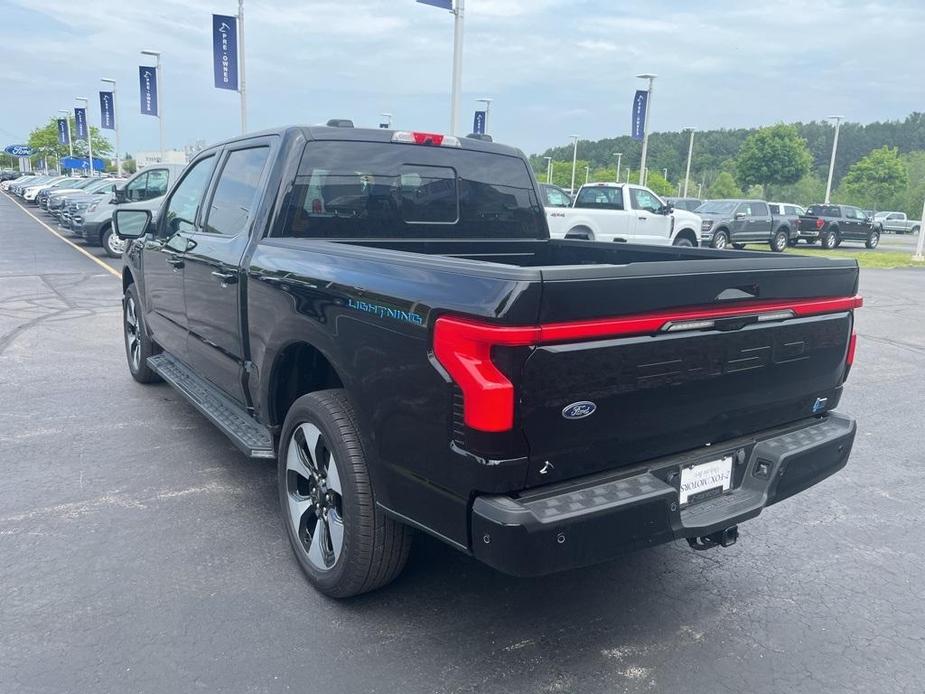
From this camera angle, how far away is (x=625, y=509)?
2.51 metres

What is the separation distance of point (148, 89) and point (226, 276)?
121 ft

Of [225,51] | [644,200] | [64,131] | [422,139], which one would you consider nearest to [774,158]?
[644,200]

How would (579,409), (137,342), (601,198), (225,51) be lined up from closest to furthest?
(579,409) → (137,342) → (601,198) → (225,51)

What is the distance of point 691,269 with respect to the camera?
8.64 feet

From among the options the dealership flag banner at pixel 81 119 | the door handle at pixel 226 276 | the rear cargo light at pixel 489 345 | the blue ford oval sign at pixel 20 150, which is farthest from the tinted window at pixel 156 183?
the blue ford oval sign at pixel 20 150

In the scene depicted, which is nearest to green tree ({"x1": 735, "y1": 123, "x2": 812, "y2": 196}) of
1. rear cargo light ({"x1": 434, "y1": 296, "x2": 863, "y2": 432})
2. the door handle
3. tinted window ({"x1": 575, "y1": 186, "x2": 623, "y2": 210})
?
tinted window ({"x1": 575, "y1": 186, "x2": 623, "y2": 210})

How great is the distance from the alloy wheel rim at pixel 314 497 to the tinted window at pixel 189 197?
82.5 inches

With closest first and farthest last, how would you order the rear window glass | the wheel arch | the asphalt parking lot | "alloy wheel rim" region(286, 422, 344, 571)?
the asphalt parking lot → "alloy wheel rim" region(286, 422, 344, 571) → the wheel arch → the rear window glass

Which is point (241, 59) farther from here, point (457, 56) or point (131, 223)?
point (131, 223)

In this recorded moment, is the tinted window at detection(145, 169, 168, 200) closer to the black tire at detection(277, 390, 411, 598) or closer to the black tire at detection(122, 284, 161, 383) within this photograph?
the black tire at detection(122, 284, 161, 383)

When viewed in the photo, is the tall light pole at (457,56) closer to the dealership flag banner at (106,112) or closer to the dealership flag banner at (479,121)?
the dealership flag banner at (479,121)

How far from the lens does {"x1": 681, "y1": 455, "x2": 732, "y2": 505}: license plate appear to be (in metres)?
2.80

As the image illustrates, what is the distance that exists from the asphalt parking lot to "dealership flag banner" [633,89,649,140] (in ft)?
98.9

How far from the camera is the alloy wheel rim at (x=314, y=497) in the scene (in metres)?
3.18
